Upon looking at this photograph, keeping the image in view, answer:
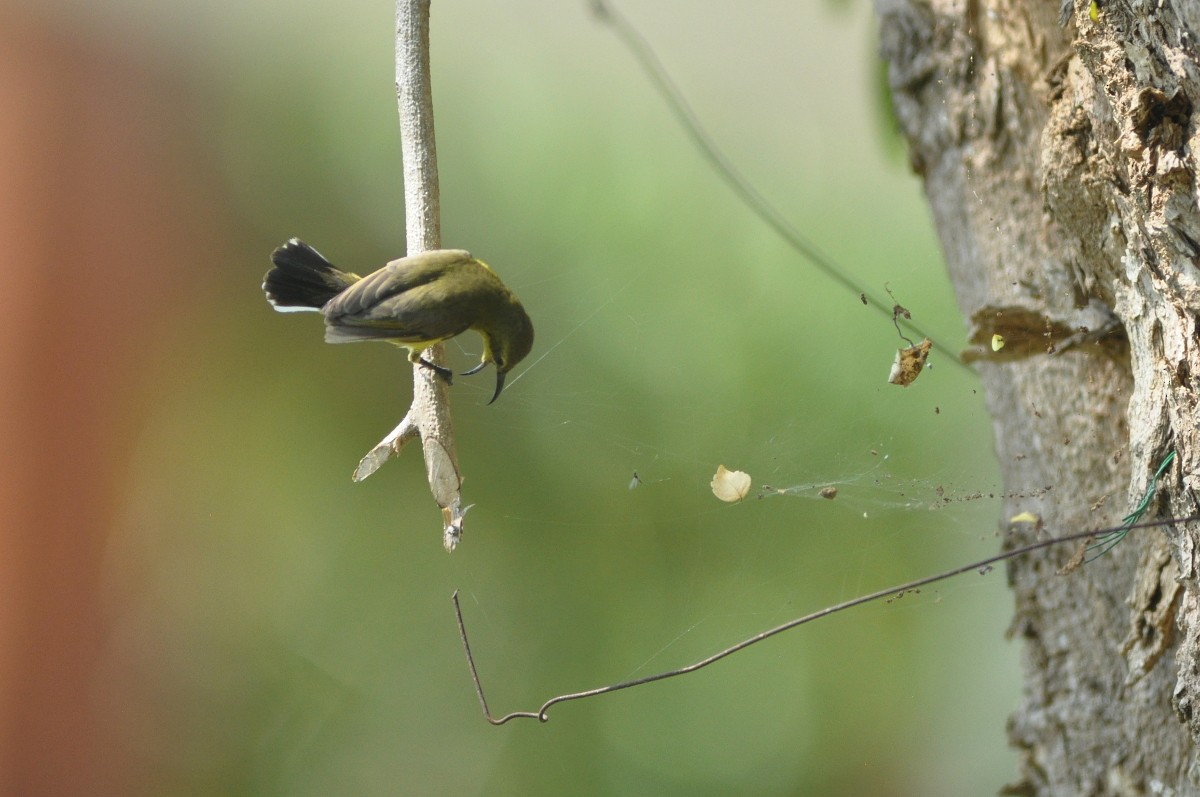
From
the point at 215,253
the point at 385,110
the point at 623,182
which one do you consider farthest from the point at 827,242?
the point at 215,253

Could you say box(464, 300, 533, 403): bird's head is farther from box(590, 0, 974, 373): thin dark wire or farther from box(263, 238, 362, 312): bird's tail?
box(590, 0, 974, 373): thin dark wire

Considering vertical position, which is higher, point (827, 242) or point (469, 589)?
point (827, 242)

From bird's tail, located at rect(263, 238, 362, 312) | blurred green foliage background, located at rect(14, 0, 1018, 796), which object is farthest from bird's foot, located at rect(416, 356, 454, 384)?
blurred green foliage background, located at rect(14, 0, 1018, 796)

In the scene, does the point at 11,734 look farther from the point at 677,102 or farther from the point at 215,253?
the point at 677,102

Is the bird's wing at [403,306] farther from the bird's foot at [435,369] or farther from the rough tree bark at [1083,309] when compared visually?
the rough tree bark at [1083,309]

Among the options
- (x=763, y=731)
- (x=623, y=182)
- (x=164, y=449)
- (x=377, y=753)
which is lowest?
(x=763, y=731)

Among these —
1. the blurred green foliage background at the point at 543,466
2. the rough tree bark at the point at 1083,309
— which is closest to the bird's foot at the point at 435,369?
the blurred green foliage background at the point at 543,466
